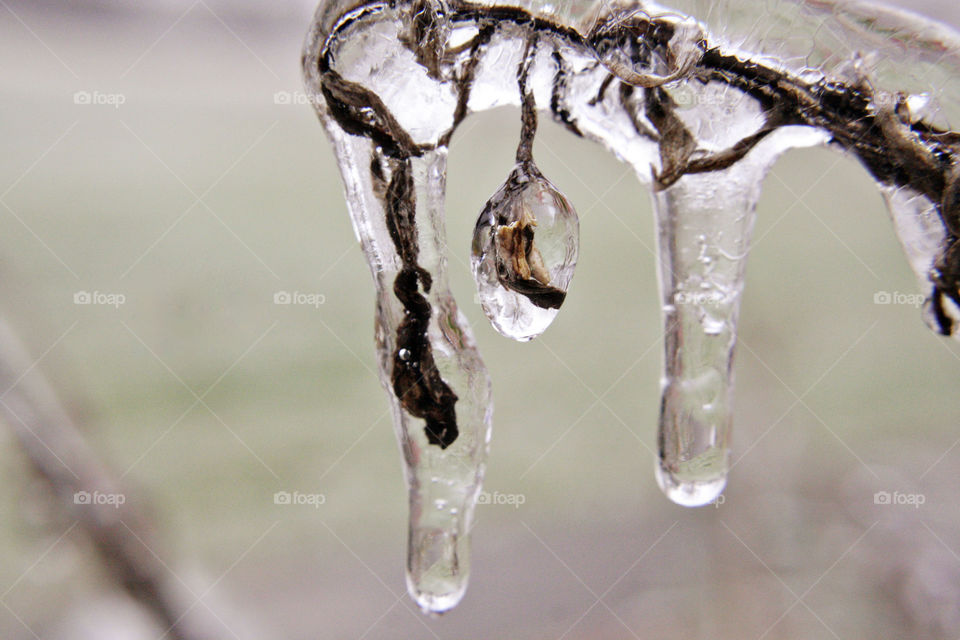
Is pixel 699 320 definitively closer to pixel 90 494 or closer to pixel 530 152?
pixel 530 152

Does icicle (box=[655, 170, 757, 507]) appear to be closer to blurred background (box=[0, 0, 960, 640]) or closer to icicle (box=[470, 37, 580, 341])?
icicle (box=[470, 37, 580, 341])

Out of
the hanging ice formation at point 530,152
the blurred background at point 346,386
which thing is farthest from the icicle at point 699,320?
the blurred background at point 346,386

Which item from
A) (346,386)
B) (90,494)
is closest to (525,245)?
(90,494)

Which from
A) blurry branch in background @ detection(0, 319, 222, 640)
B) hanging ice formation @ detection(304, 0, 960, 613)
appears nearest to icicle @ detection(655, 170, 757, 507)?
hanging ice formation @ detection(304, 0, 960, 613)

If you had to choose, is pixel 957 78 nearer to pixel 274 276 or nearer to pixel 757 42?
pixel 757 42

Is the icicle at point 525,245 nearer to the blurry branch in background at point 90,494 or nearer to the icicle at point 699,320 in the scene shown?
the icicle at point 699,320

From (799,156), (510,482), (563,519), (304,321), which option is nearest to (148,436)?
(304,321)
